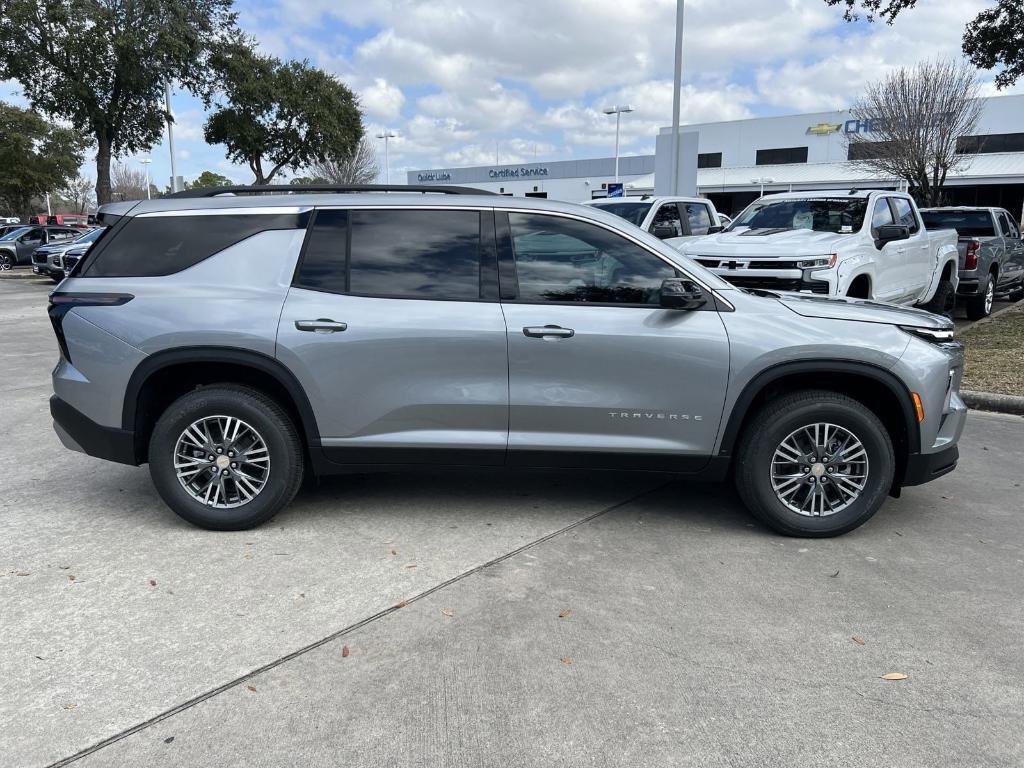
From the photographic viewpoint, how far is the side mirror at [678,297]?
171 inches

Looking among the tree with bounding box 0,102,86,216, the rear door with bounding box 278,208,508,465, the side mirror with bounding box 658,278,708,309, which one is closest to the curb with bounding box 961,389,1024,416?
the side mirror with bounding box 658,278,708,309

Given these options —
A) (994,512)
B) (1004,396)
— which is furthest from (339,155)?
(994,512)

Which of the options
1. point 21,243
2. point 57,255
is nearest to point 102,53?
point 57,255

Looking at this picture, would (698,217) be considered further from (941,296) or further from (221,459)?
(221,459)

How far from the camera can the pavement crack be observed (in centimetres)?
277

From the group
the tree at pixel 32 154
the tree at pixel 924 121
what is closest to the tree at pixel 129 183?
the tree at pixel 32 154

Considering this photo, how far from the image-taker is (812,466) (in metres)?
4.54

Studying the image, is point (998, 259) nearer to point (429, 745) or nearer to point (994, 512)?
point (994, 512)

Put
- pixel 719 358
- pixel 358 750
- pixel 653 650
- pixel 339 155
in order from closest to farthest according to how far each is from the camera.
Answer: pixel 358 750, pixel 653 650, pixel 719 358, pixel 339 155

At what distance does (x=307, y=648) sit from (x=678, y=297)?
2.51m

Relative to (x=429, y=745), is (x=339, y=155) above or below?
above

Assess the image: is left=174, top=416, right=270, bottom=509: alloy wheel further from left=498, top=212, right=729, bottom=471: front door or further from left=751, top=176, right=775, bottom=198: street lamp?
left=751, top=176, right=775, bottom=198: street lamp

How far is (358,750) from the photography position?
2.74 metres

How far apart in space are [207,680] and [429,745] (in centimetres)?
96
